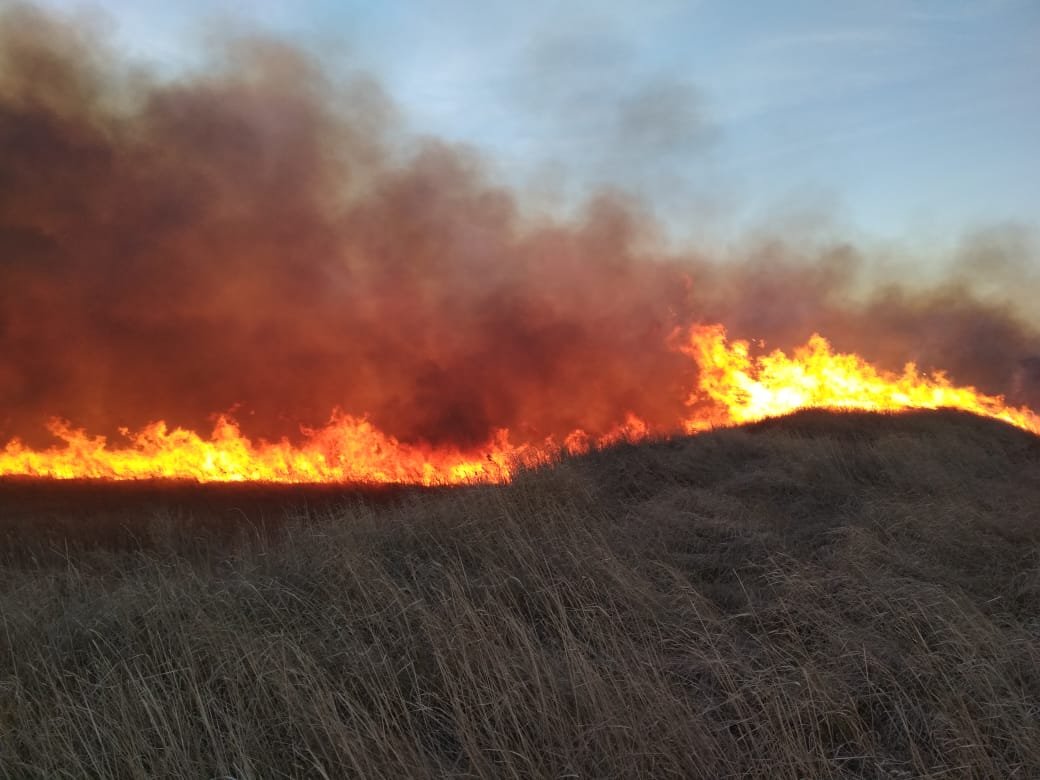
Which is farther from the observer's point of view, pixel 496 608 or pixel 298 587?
pixel 298 587

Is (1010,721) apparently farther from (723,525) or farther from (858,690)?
(723,525)

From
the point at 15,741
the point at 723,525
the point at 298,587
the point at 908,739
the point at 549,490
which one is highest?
the point at 549,490

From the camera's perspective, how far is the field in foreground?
14.4 ft

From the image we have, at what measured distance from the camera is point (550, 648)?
6.21 metres

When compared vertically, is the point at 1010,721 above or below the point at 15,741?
below

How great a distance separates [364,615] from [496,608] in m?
1.22

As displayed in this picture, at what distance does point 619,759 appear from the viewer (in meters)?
4.17

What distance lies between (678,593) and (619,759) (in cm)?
317

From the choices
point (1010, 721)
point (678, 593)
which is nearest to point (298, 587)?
point (678, 593)

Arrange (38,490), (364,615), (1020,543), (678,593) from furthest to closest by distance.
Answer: (38,490), (1020,543), (678,593), (364,615)

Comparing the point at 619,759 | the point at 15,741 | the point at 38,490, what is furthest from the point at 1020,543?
the point at 38,490

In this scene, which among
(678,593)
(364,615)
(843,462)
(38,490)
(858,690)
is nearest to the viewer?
(858,690)

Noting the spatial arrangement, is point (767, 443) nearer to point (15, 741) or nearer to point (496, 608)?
point (496, 608)

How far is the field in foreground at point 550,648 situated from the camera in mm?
4402
